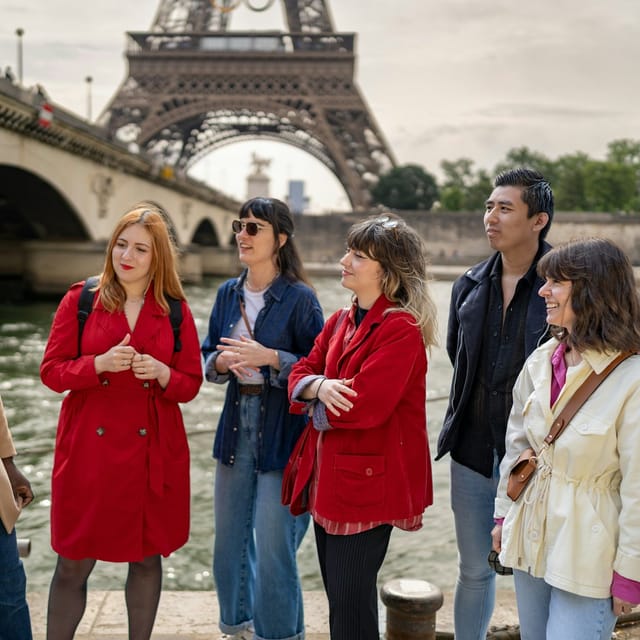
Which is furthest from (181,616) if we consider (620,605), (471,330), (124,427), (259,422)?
(620,605)

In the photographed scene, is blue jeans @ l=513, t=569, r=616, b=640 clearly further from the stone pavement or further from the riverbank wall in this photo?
the riverbank wall

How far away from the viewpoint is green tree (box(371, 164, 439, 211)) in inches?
2292

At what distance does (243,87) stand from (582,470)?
168 ft

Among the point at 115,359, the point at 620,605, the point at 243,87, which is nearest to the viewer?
the point at 620,605

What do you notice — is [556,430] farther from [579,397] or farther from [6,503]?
[6,503]

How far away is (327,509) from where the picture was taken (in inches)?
98.7

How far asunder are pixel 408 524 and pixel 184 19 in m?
53.8

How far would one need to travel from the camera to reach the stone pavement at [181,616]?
3.29 metres

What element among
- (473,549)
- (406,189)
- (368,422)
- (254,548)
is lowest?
(254,548)

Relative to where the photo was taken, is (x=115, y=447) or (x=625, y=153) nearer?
(x=115, y=447)

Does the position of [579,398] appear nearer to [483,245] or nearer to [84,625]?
[84,625]

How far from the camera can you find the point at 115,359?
2.74m

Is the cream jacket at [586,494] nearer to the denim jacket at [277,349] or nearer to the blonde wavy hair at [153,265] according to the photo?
the denim jacket at [277,349]

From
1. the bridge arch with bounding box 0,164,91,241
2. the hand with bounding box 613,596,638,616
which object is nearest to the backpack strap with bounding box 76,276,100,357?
the hand with bounding box 613,596,638,616
